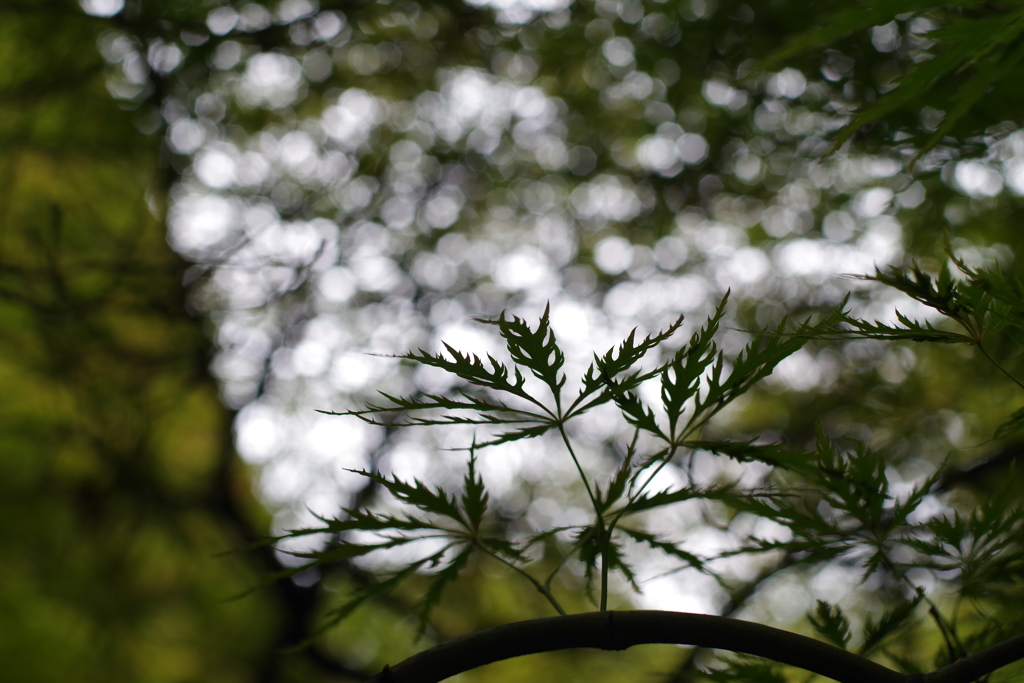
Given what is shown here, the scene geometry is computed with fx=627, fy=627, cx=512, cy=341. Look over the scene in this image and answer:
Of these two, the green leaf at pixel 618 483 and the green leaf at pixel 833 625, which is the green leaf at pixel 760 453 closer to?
the green leaf at pixel 618 483

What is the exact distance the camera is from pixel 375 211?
10.1 ft

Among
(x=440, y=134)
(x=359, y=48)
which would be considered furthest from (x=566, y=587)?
(x=359, y=48)

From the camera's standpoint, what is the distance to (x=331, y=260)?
2934mm

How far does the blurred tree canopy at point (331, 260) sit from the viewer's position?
87.3 inches

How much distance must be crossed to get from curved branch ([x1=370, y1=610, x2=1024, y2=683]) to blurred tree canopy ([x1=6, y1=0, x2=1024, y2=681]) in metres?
1.53

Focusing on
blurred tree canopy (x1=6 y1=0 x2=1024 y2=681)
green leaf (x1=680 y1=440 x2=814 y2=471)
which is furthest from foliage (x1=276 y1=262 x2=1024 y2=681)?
blurred tree canopy (x1=6 y1=0 x2=1024 y2=681)

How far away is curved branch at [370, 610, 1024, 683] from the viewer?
1.42 ft

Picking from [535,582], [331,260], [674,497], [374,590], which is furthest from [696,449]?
[331,260]

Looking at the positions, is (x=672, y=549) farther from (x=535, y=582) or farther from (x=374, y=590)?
(x=374, y=590)

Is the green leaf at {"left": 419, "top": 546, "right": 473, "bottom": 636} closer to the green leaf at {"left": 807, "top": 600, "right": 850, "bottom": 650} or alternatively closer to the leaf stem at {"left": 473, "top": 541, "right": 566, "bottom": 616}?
the leaf stem at {"left": 473, "top": 541, "right": 566, "bottom": 616}

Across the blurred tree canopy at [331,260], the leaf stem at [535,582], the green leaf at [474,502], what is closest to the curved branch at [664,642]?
the leaf stem at [535,582]

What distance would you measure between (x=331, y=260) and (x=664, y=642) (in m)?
2.74

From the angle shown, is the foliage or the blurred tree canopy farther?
the blurred tree canopy

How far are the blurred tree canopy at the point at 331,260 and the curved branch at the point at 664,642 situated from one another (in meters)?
1.53
